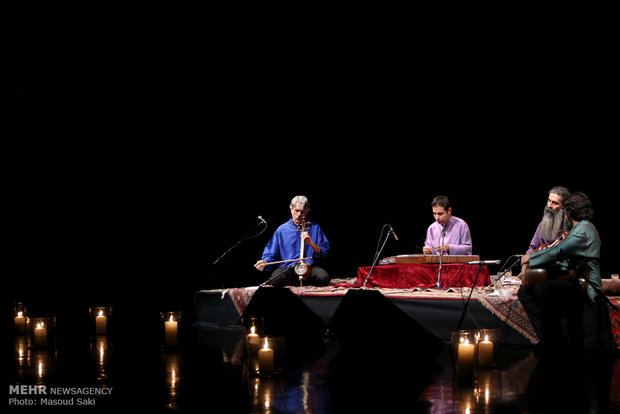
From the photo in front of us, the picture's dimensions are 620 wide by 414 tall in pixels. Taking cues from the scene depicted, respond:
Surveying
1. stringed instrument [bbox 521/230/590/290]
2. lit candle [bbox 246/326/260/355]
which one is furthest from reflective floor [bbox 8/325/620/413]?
stringed instrument [bbox 521/230/590/290]

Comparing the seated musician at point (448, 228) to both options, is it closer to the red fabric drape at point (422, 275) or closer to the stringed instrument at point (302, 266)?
the red fabric drape at point (422, 275)

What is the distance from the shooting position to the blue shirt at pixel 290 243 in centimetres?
669

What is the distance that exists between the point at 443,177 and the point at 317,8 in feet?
8.37

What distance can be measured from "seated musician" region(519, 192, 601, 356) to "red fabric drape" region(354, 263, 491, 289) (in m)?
1.42

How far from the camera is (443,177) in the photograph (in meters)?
7.63

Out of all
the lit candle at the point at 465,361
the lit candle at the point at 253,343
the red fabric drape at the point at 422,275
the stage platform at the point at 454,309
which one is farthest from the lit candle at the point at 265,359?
the red fabric drape at the point at 422,275

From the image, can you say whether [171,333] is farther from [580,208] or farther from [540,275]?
[580,208]

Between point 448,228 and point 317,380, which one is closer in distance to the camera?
point 317,380

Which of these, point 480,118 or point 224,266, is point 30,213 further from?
point 480,118

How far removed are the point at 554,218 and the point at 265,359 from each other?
3.26 metres

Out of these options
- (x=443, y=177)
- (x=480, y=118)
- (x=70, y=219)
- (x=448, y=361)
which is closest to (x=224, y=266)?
(x=70, y=219)

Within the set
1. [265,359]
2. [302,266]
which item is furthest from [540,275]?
[302,266]

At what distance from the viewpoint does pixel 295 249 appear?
678cm

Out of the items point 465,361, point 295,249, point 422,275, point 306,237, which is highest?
point 306,237
